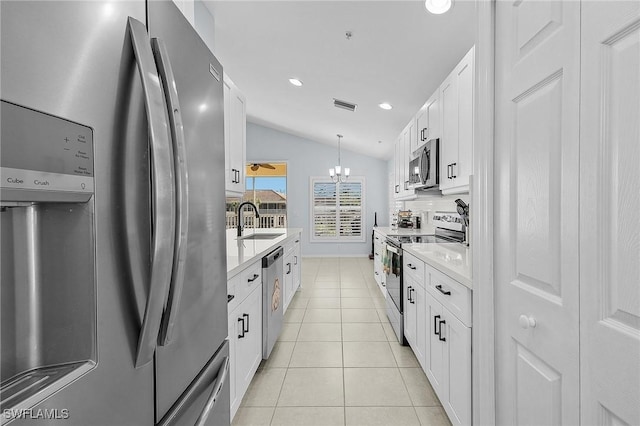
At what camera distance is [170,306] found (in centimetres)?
67

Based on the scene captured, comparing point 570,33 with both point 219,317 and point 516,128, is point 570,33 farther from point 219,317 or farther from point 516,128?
point 219,317

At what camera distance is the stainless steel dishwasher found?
7.20 ft

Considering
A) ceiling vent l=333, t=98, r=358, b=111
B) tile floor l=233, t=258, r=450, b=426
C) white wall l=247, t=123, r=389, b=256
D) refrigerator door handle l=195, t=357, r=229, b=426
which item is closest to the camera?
refrigerator door handle l=195, t=357, r=229, b=426

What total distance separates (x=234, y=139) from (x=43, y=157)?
6.81 feet

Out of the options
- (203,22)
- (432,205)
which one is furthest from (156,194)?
(432,205)

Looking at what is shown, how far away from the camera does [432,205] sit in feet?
13.4

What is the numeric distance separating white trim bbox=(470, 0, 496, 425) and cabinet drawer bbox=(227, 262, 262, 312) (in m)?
1.14

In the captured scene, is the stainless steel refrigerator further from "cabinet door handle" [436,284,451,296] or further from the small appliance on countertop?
the small appliance on countertop

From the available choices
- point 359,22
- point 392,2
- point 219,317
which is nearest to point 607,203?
point 219,317

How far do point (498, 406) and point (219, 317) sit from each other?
1.16 m

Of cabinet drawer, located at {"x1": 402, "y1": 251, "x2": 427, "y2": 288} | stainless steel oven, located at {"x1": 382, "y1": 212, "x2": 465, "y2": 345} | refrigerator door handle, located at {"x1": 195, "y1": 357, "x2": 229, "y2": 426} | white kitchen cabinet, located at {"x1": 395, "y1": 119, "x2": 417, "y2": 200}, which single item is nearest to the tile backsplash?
stainless steel oven, located at {"x1": 382, "y1": 212, "x2": 465, "y2": 345}

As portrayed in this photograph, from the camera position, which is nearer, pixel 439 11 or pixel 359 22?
pixel 439 11

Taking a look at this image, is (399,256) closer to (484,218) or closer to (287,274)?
(287,274)

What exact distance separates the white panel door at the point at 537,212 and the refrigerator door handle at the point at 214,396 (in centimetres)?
105
